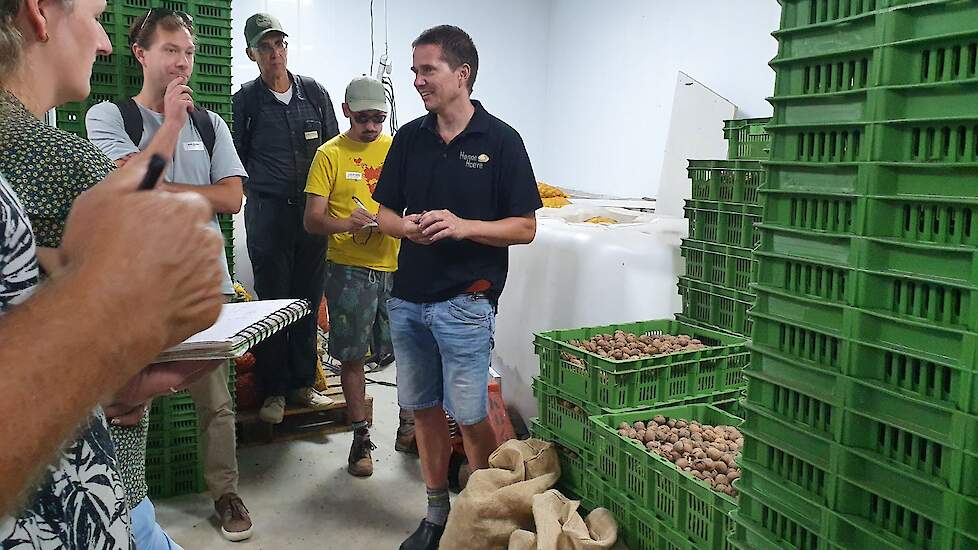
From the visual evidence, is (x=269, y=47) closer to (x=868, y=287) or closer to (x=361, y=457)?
(x=361, y=457)

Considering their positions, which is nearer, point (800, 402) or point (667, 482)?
point (800, 402)

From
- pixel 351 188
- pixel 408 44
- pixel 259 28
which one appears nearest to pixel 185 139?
pixel 351 188

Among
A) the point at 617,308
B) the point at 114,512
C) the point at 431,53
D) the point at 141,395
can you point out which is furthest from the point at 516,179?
the point at 114,512

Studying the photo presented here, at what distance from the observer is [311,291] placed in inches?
146

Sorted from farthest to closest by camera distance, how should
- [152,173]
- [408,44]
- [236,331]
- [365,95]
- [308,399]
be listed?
[408,44]
[308,399]
[365,95]
[236,331]
[152,173]

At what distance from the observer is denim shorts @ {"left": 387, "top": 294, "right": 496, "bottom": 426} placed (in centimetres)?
246

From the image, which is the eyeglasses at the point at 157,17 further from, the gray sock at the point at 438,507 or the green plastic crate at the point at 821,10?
the green plastic crate at the point at 821,10

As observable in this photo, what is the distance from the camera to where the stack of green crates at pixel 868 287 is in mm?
1039

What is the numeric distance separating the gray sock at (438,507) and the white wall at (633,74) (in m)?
3.63

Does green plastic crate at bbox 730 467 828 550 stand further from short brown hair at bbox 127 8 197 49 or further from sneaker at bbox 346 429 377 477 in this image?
short brown hair at bbox 127 8 197 49

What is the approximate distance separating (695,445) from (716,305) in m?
0.82

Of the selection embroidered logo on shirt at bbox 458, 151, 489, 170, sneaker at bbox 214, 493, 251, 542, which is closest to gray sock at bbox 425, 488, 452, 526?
sneaker at bbox 214, 493, 251, 542

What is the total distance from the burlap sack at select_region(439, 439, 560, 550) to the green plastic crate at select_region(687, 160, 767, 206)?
1.26 m

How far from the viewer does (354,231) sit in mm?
3219
